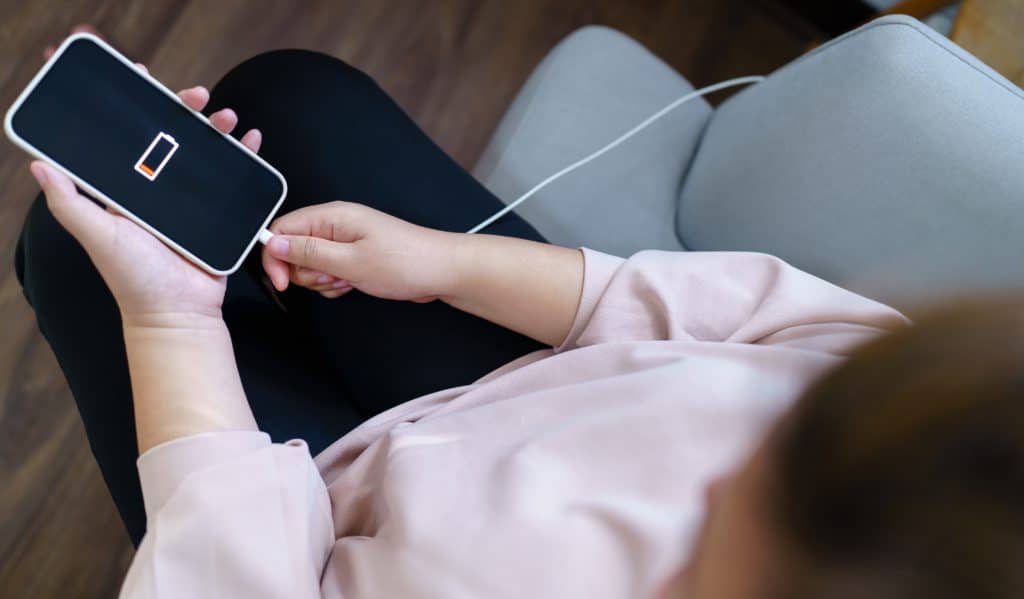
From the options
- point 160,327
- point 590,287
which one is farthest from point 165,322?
point 590,287

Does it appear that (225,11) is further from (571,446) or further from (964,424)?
(964,424)

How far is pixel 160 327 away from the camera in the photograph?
0.51 m

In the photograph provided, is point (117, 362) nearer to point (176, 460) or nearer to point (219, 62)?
point (176, 460)

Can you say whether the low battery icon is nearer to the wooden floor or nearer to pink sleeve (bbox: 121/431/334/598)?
pink sleeve (bbox: 121/431/334/598)

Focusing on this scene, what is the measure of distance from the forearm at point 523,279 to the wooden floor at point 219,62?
2.05ft

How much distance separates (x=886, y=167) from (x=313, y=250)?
20.0 inches

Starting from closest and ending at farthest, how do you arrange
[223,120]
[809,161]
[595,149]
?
1. [223,120]
2. [809,161]
3. [595,149]

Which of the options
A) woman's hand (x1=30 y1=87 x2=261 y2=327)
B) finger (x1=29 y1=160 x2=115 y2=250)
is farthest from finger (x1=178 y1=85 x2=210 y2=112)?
finger (x1=29 y1=160 x2=115 y2=250)

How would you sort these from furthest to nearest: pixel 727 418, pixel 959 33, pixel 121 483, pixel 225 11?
pixel 225 11 < pixel 959 33 < pixel 121 483 < pixel 727 418

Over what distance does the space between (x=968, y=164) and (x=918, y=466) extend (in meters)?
0.46

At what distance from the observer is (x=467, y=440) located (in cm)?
50

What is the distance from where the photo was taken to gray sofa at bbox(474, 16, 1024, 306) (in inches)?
22.7

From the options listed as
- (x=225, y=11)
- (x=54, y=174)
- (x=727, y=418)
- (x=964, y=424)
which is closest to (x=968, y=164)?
(x=727, y=418)

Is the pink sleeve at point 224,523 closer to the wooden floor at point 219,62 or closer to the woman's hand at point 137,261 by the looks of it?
the woman's hand at point 137,261
